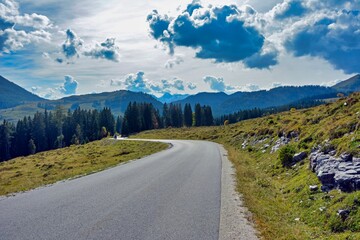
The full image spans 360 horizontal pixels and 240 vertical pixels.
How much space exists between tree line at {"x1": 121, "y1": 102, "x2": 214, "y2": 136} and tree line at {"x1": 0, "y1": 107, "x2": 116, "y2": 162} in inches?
419

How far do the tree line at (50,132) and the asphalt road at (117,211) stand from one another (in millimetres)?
112138

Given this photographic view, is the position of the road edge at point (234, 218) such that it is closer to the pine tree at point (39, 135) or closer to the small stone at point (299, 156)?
the small stone at point (299, 156)

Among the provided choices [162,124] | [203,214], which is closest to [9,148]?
[162,124]

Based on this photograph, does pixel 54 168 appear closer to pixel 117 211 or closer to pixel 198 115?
pixel 117 211

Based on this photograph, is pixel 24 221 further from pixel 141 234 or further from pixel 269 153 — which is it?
pixel 269 153

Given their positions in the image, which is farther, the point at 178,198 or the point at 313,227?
the point at 178,198

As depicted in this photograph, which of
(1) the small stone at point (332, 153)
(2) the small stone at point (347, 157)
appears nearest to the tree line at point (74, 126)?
(1) the small stone at point (332, 153)

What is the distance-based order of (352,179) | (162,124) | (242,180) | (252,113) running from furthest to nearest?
1. (252,113)
2. (162,124)
3. (242,180)
4. (352,179)

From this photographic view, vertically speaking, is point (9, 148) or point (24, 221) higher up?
point (24, 221)

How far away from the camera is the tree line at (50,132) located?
121 m

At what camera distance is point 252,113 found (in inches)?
7047

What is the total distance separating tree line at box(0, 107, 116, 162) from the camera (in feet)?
398

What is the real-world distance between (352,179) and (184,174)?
1089cm

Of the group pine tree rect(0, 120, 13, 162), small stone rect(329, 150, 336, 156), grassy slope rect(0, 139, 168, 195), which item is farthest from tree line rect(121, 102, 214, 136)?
small stone rect(329, 150, 336, 156)
